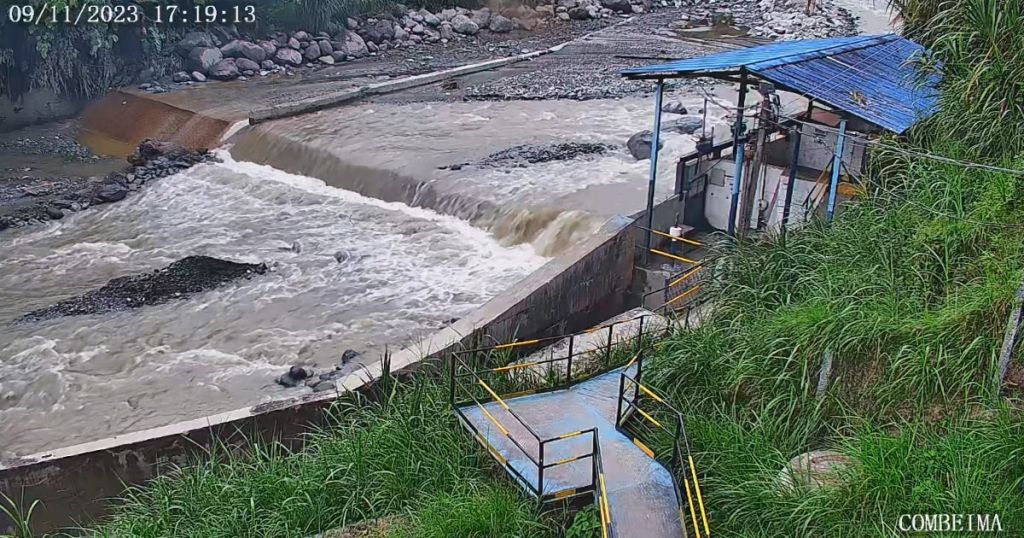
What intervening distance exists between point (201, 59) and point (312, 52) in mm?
3953

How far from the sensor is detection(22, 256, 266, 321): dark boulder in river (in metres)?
13.4

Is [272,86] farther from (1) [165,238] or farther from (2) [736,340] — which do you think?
(2) [736,340]

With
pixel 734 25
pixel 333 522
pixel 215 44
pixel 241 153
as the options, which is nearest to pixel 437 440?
pixel 333 522

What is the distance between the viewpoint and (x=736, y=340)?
25.8 ft

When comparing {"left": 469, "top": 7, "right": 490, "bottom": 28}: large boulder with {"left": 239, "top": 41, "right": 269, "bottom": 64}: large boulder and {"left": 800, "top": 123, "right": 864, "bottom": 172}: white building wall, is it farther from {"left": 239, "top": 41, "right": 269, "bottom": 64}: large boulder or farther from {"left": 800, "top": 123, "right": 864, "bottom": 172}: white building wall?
{"left": 800, "top": 123, "right": 864, "bottom": 172}: white building wall

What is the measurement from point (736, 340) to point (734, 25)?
111ft

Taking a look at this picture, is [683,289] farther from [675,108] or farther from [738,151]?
[675,108]

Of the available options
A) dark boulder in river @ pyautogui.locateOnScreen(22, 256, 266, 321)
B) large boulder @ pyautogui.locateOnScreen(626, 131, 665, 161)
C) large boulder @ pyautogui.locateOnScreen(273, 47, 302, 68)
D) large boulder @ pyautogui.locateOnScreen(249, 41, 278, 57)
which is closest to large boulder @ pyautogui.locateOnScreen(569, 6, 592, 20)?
large boulder @ pyautogui.locateOnScreen(273, 47, 302, 68)

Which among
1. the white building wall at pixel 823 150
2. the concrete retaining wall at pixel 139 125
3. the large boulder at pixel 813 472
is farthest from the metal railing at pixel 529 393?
the concrete retaining wall at pixel 139 125

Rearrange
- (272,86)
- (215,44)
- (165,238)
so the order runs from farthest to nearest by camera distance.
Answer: (215,44)
(272,86)
(165,238)

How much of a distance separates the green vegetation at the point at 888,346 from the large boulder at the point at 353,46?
2258cm

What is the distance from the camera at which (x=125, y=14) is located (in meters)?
24.7

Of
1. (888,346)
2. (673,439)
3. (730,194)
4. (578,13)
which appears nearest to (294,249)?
(730,194)

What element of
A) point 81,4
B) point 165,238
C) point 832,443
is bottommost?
point 165,238
